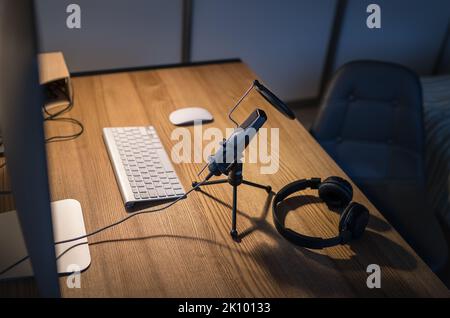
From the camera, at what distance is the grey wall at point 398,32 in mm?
2352

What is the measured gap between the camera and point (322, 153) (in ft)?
4.22

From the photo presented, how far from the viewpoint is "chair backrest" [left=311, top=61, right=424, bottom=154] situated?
1.55 m

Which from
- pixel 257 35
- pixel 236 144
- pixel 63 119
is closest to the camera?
pixel 236 144

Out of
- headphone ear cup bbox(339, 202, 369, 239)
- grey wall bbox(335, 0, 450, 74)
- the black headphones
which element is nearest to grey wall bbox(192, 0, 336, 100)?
grey wall bbox(335, 0, 450, 74)

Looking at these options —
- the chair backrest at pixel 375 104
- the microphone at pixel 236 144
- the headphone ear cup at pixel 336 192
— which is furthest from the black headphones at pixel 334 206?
the chair backrest at pixel 375 104

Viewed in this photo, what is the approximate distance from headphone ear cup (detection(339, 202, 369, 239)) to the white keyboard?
360 mm

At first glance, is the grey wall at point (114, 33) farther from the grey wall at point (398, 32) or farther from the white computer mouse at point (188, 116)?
the grey wall at point (398, 32)

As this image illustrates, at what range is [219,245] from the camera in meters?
0.99

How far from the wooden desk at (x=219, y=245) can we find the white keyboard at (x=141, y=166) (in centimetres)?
3

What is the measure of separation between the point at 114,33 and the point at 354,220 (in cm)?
131

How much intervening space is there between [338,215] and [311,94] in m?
1.51

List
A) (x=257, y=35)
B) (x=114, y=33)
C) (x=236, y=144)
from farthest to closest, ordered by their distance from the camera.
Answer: (x=257, y=35) → (x=114, y=33) → (x=236, y=144)

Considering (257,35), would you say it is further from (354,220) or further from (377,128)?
(354,220)

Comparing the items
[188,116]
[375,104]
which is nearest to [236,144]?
[188,116]
